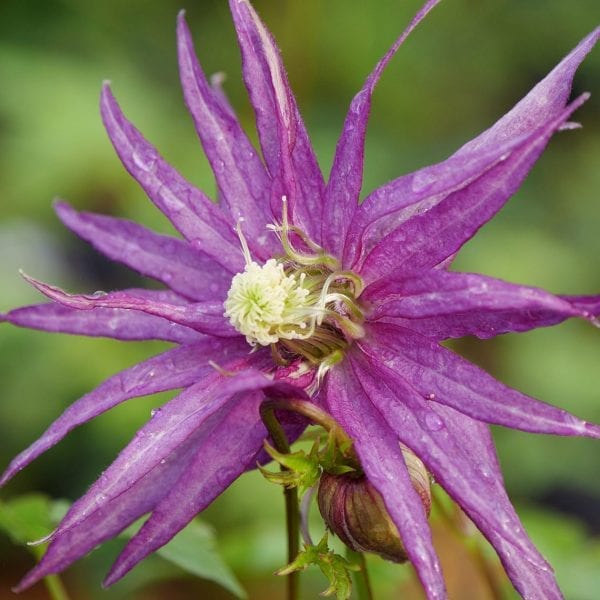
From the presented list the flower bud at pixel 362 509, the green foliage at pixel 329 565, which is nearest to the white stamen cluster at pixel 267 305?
the flower bud at pixel 362 509

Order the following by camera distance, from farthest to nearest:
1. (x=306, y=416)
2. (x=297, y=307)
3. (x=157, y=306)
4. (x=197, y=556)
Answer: (x=197, y=556), (x=297, y=307), (x=157, y=306), (x=306, y=416)

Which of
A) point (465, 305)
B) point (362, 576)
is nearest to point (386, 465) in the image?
point (465, 305)

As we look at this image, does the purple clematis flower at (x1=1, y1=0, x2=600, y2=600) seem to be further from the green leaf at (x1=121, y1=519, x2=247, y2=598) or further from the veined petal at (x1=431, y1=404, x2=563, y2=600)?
the green leaf at (x1=121, y1=519, x2=247, y2=598)

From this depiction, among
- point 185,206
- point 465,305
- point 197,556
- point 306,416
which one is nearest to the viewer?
point 465,305

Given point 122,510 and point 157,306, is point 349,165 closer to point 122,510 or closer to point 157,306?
point 157,306

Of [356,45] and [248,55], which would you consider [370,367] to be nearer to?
[248,55]

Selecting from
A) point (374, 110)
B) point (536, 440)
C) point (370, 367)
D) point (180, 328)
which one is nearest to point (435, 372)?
point (370, 367)

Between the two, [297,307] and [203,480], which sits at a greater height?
[297,307]

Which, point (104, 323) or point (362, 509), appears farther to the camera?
point (104, 323)
